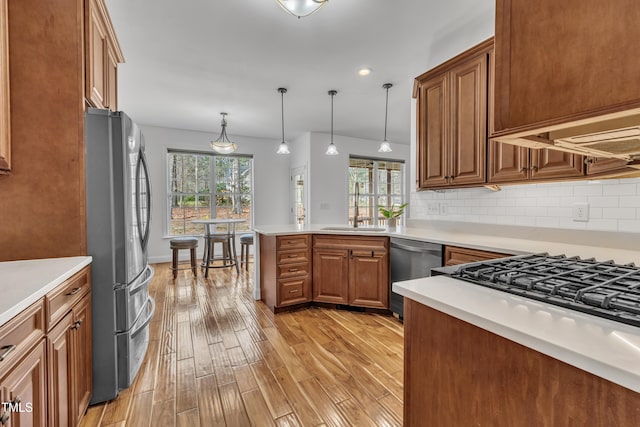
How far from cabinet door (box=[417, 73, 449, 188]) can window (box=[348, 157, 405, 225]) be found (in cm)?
357

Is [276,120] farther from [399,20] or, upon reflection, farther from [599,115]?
[599,115]

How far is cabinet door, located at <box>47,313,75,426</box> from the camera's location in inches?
45.5

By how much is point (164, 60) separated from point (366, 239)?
9.05 ft

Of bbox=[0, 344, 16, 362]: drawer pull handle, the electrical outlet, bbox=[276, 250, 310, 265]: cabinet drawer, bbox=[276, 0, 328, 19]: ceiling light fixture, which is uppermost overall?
bbox=[276, 0, 328, 19]: ceiling light fixture

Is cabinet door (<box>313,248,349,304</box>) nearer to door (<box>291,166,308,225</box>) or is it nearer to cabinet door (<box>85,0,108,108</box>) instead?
cabinet door (<box>85,0,108,108</box>)

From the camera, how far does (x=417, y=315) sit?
39.0 inches

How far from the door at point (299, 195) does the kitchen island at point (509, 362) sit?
5.03m

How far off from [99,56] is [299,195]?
457cm

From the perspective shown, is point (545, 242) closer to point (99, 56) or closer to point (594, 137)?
point (594, 137)

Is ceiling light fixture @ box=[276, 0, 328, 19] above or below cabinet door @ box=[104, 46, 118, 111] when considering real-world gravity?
above

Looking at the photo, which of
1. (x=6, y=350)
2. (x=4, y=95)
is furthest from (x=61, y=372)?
(x=4, y=95)

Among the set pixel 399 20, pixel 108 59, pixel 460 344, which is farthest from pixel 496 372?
pixel 108 59

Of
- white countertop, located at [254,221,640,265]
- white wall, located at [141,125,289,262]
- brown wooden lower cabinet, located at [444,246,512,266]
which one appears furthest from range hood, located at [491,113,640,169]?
white wall, located at [141,125,289,262]

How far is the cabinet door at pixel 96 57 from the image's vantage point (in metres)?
1.70
